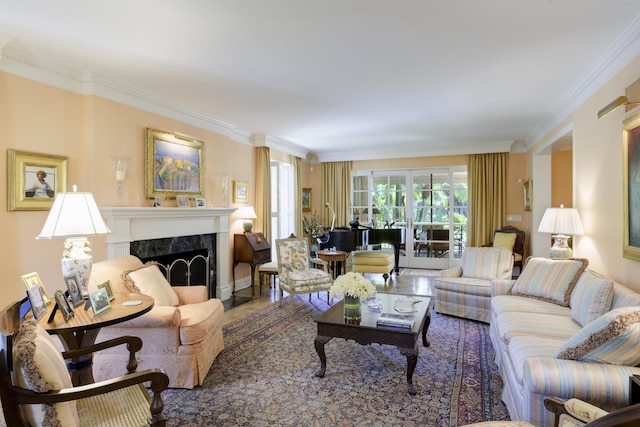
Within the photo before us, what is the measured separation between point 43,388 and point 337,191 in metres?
7.06

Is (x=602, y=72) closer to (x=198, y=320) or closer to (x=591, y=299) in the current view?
(x=591, y=299)

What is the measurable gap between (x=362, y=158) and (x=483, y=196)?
2658 millimetres

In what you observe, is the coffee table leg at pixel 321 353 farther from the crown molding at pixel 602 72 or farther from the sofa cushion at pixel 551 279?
the crown molding at pixel 602 72

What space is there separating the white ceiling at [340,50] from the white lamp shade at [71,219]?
48.2 inches

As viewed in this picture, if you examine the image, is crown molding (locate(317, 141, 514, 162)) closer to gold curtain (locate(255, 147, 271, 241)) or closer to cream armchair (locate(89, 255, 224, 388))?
gold curtain (locate(255, 147, 271, 241))

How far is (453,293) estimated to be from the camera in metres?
4.18

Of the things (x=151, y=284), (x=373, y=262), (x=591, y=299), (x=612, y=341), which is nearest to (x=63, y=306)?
(x=151, y=284)

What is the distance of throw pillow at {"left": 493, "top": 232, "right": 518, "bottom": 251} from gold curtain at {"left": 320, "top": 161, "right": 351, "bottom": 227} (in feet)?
10.2

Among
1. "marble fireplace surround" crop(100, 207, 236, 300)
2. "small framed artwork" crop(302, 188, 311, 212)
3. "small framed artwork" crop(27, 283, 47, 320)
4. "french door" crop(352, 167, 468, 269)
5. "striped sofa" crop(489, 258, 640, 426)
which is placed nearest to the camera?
"striped sofa" crop(489, 258, 640, 426)

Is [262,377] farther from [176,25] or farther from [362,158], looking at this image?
[362,158]

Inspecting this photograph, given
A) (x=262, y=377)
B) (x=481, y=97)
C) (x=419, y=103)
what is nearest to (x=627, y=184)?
(x=481, y=97)

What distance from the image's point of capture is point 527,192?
21.2ft

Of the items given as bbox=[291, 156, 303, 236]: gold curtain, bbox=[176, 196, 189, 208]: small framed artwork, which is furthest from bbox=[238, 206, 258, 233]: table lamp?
bbox=[291, 156, 303, 236]: gold curtain

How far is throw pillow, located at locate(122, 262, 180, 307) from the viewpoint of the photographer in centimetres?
276
